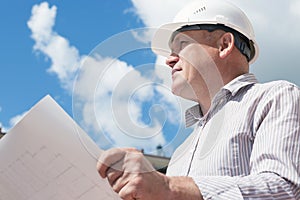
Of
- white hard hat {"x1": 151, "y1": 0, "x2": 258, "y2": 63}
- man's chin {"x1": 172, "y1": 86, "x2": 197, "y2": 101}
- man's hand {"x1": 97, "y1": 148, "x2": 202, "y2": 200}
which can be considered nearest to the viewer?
man's hand {"x1": 97, "y1": 148, "x2": 202, "y2": 200}

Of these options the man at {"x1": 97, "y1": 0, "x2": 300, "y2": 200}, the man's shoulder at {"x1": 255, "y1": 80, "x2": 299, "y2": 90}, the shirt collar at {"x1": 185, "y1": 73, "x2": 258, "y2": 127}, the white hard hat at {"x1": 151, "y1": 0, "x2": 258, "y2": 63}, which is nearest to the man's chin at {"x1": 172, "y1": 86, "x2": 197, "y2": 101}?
the man at {"x1": 97, "y1": 0, "x2": 300, "y2": 200}

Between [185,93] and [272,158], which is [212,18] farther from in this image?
[272,158]

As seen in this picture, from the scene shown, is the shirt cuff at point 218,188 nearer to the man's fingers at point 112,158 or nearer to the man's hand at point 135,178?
the man's hand at point 135,178

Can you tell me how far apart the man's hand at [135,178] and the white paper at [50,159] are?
23 cm

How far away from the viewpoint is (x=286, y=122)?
1904 millimetres

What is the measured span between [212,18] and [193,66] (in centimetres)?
35

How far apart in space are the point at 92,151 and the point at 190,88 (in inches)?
39.4

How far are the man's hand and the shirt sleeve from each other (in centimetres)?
16

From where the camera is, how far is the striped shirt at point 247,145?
1.69 meters

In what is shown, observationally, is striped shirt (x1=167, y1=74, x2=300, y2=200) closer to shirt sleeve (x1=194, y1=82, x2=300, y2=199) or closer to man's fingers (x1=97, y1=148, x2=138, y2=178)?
shirt sleeve (x1=194, y1=82, x2=300, y2=199)

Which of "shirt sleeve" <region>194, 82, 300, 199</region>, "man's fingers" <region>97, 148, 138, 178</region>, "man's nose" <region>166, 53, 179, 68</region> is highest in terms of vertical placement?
"man's nose" <region>166, 53, 179, 68</region>

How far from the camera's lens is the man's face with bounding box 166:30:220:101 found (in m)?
2.63

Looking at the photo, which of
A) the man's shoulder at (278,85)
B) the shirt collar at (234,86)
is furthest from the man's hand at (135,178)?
the shirt collar at (234,86)

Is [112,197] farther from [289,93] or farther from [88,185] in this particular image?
[289,93]
